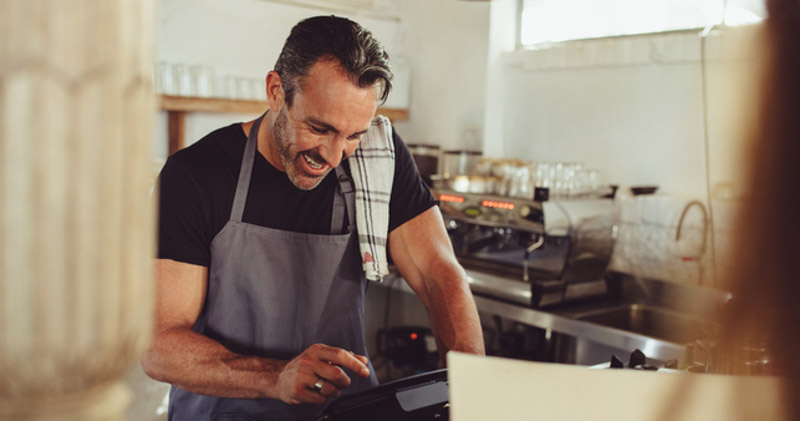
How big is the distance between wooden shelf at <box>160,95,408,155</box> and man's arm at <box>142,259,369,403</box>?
8.37ft

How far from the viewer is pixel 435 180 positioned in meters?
3.83

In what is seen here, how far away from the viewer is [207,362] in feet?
4.61

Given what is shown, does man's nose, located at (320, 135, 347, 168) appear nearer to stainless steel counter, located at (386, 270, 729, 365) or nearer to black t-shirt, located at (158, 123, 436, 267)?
black t-shirt, located at (158, 123, 436, 267)

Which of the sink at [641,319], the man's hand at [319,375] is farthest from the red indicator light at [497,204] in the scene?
the man's hand at [319,375]

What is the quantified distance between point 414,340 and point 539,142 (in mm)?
1327

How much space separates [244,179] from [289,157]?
12cm

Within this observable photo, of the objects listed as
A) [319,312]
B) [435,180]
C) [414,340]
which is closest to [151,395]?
[414,340]

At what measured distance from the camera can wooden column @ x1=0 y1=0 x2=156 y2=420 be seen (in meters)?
0.26

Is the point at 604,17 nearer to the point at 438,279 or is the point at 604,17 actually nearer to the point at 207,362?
the point at 438,279

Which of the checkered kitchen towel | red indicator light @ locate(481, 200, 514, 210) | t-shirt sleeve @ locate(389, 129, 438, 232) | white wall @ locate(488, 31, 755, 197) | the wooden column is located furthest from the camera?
white wall @ locate(488, 31, 755, 197)

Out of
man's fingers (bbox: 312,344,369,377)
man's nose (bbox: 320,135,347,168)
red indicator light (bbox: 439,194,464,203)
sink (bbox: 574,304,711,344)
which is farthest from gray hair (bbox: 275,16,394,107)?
red indicator light (bbox: 439,194,464,203)

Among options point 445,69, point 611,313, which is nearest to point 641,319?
point 611,313

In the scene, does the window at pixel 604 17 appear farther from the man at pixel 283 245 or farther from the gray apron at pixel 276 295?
the gray apron at pixel 276 295

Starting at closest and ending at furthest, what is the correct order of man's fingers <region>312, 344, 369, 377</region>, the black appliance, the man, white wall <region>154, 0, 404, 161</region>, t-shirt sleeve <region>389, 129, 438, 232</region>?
the black appliance → man's fingers <region>312, 344, 369, 377</region> → the man → t-shirt sleeve <region>389, 129, 438, 232</region> → white wall <region>154, 0, 404, 161</region>
